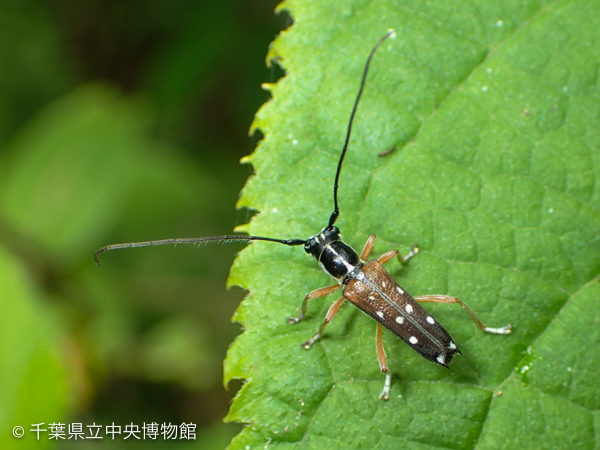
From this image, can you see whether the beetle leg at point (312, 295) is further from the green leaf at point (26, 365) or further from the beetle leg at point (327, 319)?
the green leaf at point (26, 365)

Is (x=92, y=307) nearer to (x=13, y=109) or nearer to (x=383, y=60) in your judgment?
(x=13, y=109)

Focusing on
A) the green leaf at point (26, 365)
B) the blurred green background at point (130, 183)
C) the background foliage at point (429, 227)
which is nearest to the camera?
the background foliage at point (429, 227)

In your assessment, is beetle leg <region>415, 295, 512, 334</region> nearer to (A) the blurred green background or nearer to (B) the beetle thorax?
(B) the beetle thorax

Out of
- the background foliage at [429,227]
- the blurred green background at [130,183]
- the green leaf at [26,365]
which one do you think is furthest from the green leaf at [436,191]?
the green leaf at [26,365]

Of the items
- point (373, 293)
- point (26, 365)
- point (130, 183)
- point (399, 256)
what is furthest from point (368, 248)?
point (130, 183)

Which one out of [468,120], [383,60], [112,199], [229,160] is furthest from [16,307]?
[468,120]

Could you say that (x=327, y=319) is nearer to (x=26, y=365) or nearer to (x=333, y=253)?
(x=333, y=253)
